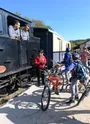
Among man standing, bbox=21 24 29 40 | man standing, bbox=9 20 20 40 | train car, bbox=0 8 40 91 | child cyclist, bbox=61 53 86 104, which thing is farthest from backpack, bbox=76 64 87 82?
man standing, bbox=21 24 29 40

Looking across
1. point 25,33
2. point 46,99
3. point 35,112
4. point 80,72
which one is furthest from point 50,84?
point 25,33

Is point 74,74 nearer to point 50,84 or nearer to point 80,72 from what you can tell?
point 80,72

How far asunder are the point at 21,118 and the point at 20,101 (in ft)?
4.67

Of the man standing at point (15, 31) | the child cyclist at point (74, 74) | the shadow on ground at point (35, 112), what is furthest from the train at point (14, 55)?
the child cyclist at point (74, 74)

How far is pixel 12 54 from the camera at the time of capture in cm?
808

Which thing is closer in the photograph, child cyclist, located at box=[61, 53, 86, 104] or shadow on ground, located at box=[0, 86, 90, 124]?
shadow on ground, located at box=[0, 86, 90, 124]

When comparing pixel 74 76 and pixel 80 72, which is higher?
pixel 80 72

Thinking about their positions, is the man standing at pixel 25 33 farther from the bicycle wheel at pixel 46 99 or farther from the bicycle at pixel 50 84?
the bicycle wheel at pixel 46 99

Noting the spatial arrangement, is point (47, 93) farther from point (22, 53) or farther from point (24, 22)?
point (24, 22)

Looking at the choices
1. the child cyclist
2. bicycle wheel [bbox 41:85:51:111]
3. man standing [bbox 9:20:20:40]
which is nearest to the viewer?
bicycle wheel [bbox 41:85:51:111]

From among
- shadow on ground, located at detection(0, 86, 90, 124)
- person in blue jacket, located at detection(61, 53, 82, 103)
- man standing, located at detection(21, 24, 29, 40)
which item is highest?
man standing, located at detection(21, 24, 29, 40)

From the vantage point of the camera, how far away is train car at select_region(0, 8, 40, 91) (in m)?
7.45

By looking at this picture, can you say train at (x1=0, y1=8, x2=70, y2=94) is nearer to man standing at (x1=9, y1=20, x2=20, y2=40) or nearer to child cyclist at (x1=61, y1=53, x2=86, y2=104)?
man standing at (x1=9, y1=20, x2=20, y2=40)

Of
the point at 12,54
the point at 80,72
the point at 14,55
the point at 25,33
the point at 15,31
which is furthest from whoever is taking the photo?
the point at 25,33
